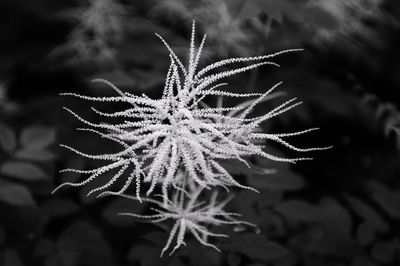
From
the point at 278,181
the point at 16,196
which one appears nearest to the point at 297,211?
the point at 278,181

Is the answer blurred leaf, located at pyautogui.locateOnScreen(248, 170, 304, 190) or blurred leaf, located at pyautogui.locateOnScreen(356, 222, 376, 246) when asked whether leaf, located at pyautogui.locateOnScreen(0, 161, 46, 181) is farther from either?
blurred leaf, located at pyautogui.locateOnScreen(356, 222, 376, 246)

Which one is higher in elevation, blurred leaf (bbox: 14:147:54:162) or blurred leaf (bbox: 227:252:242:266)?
blurred leaf (bbox: 14:147:54:162)

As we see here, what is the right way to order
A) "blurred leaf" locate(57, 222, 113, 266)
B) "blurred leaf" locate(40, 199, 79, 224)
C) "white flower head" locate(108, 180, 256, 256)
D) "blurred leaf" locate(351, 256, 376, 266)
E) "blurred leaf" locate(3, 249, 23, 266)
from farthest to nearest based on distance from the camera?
"blurred leaf" locate(40, 199, 79, 224) → "blurred leaf" locate(57, 222, 113, 266) → "blurred leaf" locate(351, 256, 376, 266) → "blurred leaf" locate(3, 249, 23, 266) → "white flower head" locate(108, 180, 256, 256)

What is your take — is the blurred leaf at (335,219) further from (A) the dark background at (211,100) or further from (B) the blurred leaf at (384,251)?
(B) the blurred leaf at (384,251)

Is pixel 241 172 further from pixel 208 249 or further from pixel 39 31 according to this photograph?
pixel 39 31

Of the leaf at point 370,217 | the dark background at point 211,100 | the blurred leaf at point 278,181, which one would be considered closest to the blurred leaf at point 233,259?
the dark background at point 211,100

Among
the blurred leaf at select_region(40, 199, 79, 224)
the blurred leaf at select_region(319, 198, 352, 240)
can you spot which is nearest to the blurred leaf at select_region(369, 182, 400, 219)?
the blurred leaf at select_region(319, 198, 352, 240)
